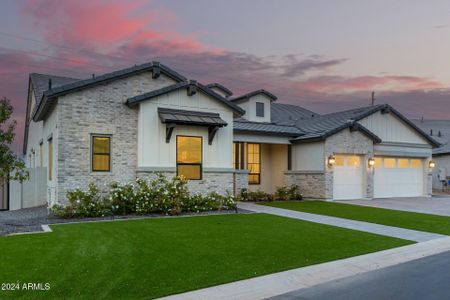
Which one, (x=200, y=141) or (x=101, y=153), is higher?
(x=200, y=141)

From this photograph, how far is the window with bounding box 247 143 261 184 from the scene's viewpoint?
23.1 m

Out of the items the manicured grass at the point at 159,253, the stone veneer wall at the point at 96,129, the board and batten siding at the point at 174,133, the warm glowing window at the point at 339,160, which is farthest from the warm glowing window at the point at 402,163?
the stone veneer wall at the point at 96,129

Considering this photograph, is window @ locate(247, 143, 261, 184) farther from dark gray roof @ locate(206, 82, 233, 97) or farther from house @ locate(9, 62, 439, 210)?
dark gray roof @ locate(206, 82, 233, 97)

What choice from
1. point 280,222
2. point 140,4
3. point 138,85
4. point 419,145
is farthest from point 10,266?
point 419,145

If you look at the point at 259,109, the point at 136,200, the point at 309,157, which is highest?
the point at 259,109

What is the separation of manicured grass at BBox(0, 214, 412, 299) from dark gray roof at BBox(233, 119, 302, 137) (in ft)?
30.7

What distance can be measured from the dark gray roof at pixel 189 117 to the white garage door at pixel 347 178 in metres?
8.12

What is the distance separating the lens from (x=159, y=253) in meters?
8.05

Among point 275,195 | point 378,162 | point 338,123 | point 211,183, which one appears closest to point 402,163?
point 378,162

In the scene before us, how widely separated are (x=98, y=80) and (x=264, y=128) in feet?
32.0

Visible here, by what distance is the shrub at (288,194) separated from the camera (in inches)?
819

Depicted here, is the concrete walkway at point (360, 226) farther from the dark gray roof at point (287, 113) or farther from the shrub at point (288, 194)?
the dark gray roof at point (287, 113)

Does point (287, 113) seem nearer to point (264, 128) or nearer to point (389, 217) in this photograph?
point (264, 128)

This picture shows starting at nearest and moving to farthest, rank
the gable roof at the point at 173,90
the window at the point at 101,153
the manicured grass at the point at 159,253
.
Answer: the manicured grass at the point at 159,253, the window at the point at 101,153, the gable roof at the point at 173,90
